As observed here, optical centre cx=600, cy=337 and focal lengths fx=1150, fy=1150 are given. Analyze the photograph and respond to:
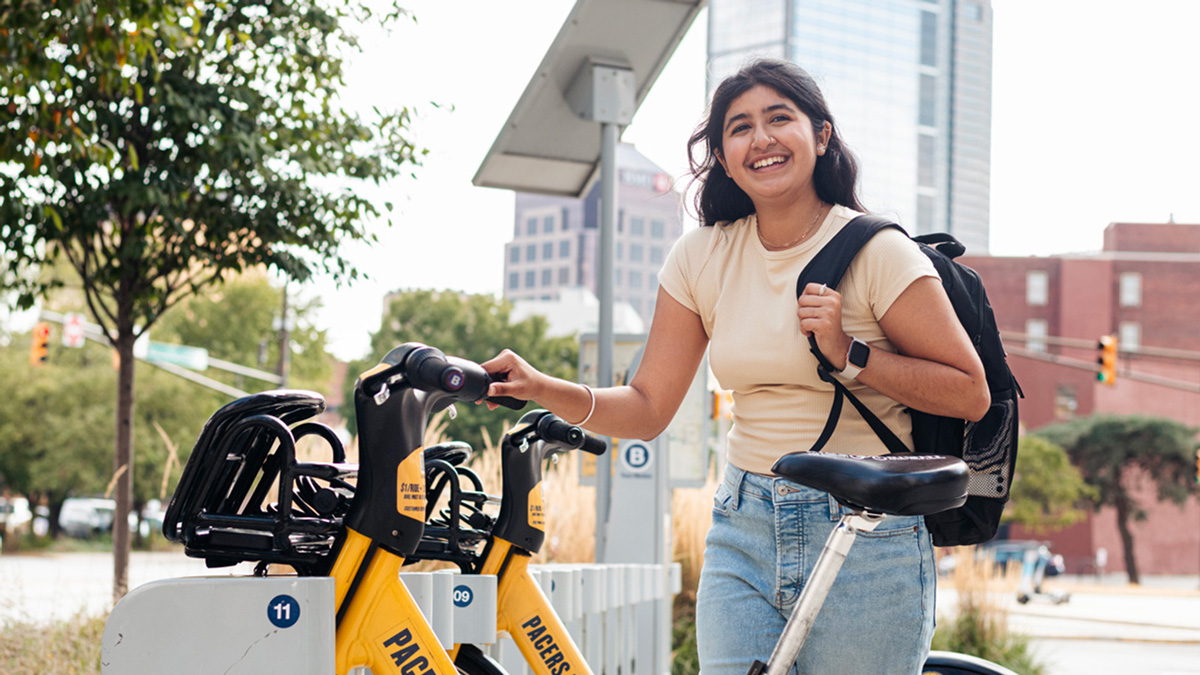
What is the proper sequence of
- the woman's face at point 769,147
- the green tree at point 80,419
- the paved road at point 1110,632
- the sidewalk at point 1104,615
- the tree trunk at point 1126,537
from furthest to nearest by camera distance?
1. the tree trunk at point 1126,537
2. the green tree at point 80,419
3. the sidewalk at point 1104,615
4. the paved road at point 1110,632
5. the woman's face at point 769,147

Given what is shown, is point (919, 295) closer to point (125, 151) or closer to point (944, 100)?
point (125, 151)

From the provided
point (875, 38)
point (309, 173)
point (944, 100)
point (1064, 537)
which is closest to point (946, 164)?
point (944, 100)

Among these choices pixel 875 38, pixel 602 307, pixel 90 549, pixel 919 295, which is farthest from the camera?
pixel 875 38

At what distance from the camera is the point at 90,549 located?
33.8 meters

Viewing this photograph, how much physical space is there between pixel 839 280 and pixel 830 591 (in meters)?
0.57

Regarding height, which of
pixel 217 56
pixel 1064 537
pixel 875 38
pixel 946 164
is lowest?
pixel 1064 537

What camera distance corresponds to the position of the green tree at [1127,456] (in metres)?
50.4

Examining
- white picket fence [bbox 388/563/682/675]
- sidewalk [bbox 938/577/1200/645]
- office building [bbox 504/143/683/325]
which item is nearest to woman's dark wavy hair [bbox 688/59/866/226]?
white picket fence [bbox 388/563/682/675]

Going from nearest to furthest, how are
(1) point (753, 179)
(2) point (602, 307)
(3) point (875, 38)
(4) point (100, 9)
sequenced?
(1) point (753, 179), (4) point (100, 9), (2) point (602, 307), (3) point (875, 38)

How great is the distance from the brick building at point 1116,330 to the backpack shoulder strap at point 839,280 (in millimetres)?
58225

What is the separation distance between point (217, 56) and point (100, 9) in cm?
286

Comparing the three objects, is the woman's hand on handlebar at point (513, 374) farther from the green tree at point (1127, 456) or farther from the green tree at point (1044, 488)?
the green tree at point (1127, 456)

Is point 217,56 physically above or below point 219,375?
above

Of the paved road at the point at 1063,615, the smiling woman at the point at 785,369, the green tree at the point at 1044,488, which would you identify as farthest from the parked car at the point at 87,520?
the smiling woman at the point at 785,369
